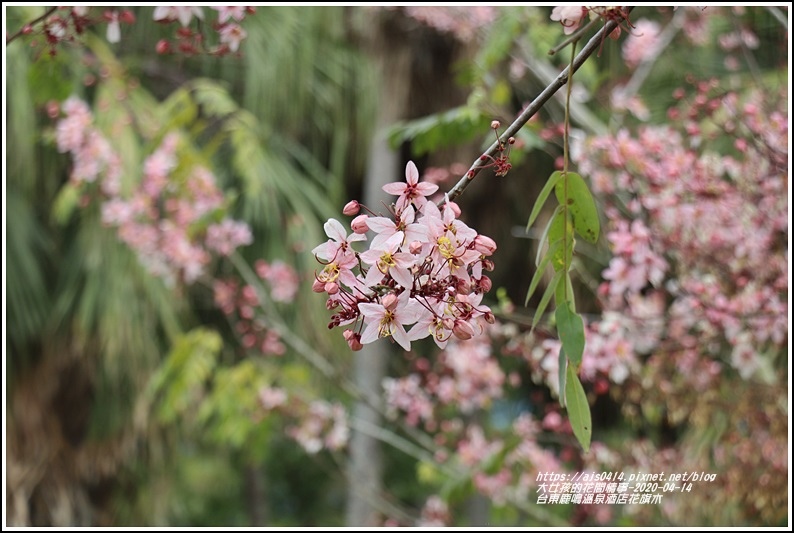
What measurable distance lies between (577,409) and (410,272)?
0.46 ft

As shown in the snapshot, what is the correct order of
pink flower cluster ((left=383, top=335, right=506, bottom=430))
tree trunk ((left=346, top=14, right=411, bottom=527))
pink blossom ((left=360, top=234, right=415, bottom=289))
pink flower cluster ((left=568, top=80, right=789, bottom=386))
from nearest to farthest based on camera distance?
pink blossom ((left=360, top=234, right=415, bottom=289))
pink flower cluster ((left=568, top=80, right=789, bottom=386))
pink flower cluster ((left=383, top=335, right=506, bottom=430))
tree trunk ((left=346, top=14, right=411, bottom=527))

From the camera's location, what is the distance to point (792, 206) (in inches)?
45.1

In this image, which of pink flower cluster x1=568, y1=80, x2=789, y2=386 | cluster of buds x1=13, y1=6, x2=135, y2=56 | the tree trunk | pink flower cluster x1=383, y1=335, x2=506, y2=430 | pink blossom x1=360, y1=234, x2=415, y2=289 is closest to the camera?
pink blossom x1=360, y1=234, x2=415, y2=289

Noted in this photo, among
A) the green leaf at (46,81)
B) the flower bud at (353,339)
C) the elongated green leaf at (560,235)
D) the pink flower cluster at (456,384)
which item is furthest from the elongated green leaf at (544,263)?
the pink flower cluster at (456,384)

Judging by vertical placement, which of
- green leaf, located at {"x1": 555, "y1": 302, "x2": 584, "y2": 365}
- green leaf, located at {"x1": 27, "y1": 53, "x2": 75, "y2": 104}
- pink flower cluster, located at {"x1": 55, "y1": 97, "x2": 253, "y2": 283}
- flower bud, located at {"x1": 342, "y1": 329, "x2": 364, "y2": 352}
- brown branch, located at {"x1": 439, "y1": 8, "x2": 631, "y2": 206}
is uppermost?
brown branch, located at {"x1": 439, "y1": 8, "x2": 631, "y2": 206}

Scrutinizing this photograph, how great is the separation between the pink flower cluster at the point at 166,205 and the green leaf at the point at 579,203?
1178 mm

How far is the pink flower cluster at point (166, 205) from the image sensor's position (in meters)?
1.67

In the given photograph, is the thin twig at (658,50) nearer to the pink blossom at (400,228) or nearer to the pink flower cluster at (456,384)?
the pink flower cluster at (456,384)

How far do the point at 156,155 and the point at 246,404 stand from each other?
0.54m

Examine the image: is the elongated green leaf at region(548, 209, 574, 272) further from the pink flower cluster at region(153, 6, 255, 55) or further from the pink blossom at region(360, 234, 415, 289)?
the pink flower cluster at region(153, 6, 255, 55)

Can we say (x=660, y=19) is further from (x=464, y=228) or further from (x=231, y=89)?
(x=464, y=228)

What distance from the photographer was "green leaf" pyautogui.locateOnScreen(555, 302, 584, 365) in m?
0.51

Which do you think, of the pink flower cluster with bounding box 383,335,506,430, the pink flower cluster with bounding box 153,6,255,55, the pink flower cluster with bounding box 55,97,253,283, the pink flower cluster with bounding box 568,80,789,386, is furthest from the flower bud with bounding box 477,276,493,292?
the pink flower cluster with bounding box 55,97,253,283

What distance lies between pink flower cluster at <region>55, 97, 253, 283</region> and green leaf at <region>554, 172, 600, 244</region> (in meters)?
1.18
